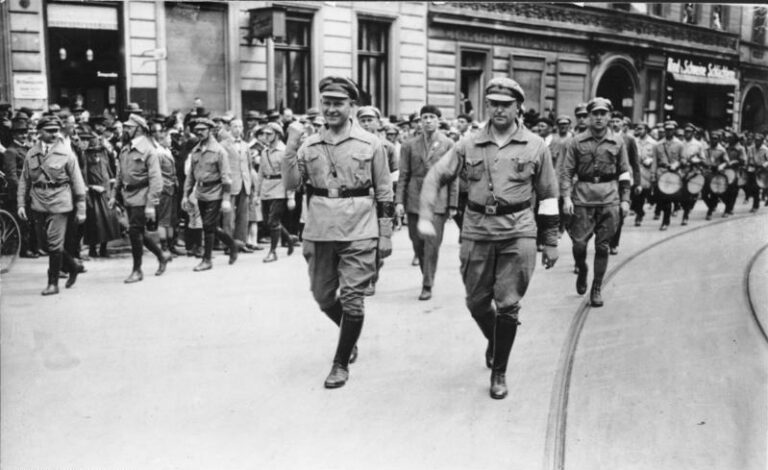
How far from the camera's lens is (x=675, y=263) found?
9.66 metres

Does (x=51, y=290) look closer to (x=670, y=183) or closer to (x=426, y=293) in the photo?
(x=426, y=293)

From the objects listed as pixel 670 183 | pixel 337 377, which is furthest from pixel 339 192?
pixel 670 183


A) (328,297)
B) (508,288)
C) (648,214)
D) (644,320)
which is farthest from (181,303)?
(648,214)

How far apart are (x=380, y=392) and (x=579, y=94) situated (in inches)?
746

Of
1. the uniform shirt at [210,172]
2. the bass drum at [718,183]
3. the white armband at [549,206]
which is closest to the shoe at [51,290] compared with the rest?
the uniform shirt at [210,172]

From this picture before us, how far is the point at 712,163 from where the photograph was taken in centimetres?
1323

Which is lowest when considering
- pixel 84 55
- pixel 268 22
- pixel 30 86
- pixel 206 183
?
pixel 206 183

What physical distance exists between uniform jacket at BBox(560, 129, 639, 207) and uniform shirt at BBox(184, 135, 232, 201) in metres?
4.04

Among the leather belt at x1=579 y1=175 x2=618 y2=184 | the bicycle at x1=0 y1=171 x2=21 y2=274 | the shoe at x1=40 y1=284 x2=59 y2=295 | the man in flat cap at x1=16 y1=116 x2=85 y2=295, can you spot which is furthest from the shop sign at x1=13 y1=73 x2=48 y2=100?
the leather belt at x1=579 y1=175 x2=618 y2=184

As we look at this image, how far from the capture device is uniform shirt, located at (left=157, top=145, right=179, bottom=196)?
10109mm

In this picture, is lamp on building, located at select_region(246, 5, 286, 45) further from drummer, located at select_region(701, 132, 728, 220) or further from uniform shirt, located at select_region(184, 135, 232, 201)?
drummer, located at select_region(701, 132, 728, 220)

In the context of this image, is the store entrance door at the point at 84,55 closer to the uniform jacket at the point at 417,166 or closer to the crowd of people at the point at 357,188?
the crowd of people at the point at 357,188

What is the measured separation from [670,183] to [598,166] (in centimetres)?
687

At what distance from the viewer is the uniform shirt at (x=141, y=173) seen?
8.44 meters
